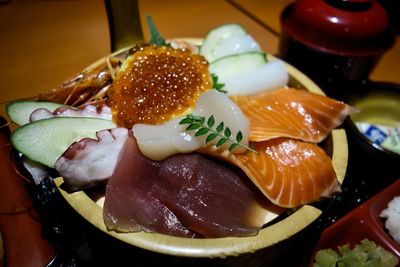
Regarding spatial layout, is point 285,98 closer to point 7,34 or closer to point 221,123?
point 221,123

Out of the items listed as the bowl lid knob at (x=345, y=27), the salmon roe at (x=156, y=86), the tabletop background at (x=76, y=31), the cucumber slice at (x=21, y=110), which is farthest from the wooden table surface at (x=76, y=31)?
the salmon roe at (x=156, y=86)

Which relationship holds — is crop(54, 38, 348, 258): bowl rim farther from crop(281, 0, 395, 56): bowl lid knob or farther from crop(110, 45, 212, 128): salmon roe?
crop(281, 0, 395, 56): bowl lid knob

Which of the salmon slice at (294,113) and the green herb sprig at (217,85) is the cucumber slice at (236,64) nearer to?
the green herb sprig at (217,85)

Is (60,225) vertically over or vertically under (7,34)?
under

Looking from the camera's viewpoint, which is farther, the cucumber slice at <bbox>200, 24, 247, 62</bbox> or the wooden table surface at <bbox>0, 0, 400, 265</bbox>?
the wooden table surface at <bbox>0, 0, 400, 265</bbox>

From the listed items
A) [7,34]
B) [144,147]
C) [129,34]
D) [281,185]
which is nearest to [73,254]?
[144,147]

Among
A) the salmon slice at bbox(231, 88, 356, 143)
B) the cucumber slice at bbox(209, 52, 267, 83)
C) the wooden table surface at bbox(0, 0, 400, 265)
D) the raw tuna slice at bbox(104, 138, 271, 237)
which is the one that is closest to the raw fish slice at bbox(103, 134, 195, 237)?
the raw tuna slice at bbox(104, 138, 271, 237)
